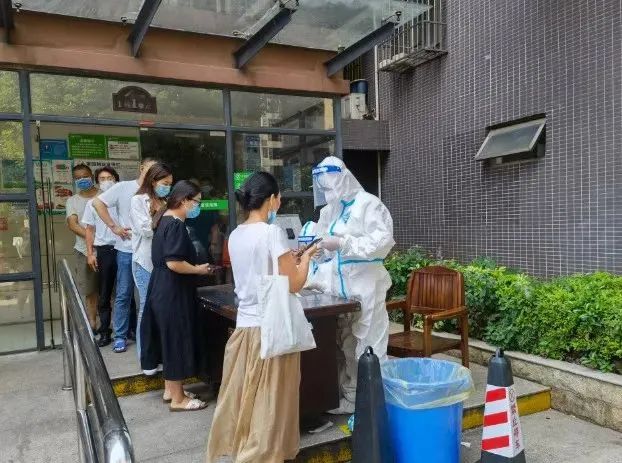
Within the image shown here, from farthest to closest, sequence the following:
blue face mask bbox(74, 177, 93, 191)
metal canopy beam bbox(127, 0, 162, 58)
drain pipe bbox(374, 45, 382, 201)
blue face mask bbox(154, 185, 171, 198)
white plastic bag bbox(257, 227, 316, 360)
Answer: drain pipe bbox(374, 45, 382, 201) → blue face mask bbox(74, 177, 93, 191) → metal canopy beam bbox(127, 0, 162, 58) → blue face mask bbox(154, 185, 171, 198) → white plastic bag bbox(257, 227, 316, 360)

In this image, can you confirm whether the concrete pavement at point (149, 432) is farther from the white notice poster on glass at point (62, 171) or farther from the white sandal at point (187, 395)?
the white notice poster on glass at point (62, 171)

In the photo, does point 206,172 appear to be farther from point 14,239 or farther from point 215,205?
point 14,239

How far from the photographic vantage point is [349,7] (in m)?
4.99

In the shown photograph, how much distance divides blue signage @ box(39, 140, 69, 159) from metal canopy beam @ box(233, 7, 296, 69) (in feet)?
8.03

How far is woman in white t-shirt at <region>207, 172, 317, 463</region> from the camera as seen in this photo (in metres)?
2.51

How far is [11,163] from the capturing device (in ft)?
15.4

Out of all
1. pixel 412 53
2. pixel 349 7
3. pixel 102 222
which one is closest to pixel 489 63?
pixel 412 53

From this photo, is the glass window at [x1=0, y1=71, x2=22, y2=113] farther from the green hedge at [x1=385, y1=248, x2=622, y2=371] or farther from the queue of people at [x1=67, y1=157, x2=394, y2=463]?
the green hedge at [x1=385, y1=248, x2=622, y2=371]

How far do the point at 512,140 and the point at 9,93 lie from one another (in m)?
5.54

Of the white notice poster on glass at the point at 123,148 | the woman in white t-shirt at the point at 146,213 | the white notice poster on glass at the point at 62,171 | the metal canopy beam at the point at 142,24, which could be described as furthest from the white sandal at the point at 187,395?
the white notice poster on glass at the point at 123,148

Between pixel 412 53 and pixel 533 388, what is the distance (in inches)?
199

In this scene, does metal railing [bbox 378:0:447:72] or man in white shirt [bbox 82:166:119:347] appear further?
metal railing [bbox 378:0:447:72]

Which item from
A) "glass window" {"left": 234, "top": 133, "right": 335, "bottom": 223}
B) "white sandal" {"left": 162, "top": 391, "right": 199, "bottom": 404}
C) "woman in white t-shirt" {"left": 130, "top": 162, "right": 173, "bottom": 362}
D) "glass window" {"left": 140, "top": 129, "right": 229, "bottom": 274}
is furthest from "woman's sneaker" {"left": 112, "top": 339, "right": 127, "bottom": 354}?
"glass window" {"left": 234, "top": 133, "right": 335, "bottom": 223}

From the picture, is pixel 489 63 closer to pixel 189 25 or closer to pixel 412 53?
pixel 412 53
